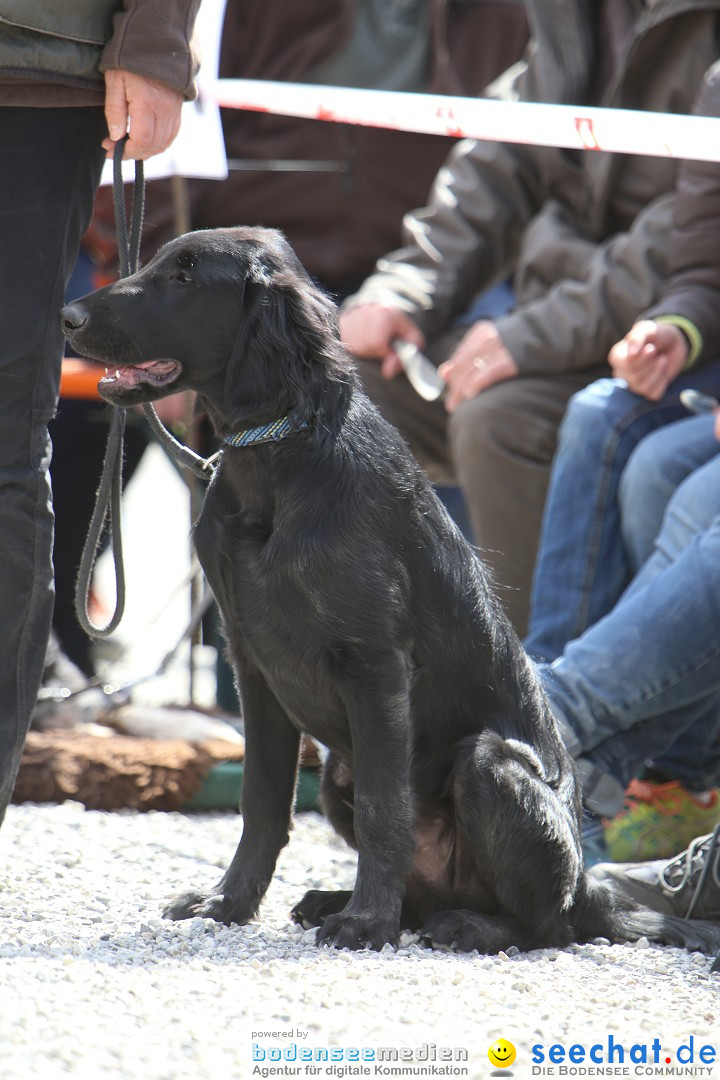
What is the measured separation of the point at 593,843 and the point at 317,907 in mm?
1066

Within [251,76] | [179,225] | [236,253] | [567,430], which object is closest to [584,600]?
[567,430]

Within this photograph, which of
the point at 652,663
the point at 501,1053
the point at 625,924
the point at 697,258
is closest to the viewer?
the point at 501,1053

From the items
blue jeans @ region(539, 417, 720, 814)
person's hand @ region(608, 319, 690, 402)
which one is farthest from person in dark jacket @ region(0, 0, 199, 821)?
person's hand @ region(608, 319, 690, 402)

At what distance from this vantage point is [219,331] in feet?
8.44

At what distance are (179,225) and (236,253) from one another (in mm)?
2332

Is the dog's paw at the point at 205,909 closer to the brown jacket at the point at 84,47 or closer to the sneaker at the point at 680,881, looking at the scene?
the sneaker at the point at 680,881

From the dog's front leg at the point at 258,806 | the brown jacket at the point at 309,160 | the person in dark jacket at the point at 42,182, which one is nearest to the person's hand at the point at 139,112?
the person in dark jacket at the point at 42,182

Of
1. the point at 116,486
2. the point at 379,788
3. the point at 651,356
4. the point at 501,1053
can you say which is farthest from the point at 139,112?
the point at 501,1053

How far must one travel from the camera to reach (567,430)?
379 cm

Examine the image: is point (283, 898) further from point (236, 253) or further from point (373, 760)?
point (236, 253)

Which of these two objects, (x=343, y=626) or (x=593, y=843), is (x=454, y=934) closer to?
(x=343, y=626)

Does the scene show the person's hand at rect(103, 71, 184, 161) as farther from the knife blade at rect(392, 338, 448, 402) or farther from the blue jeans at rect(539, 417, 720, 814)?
the knife blade at rect(392, 338, 448, 402)

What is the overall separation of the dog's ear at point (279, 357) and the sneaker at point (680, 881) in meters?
1.31

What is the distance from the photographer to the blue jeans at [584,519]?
3.75 meters
